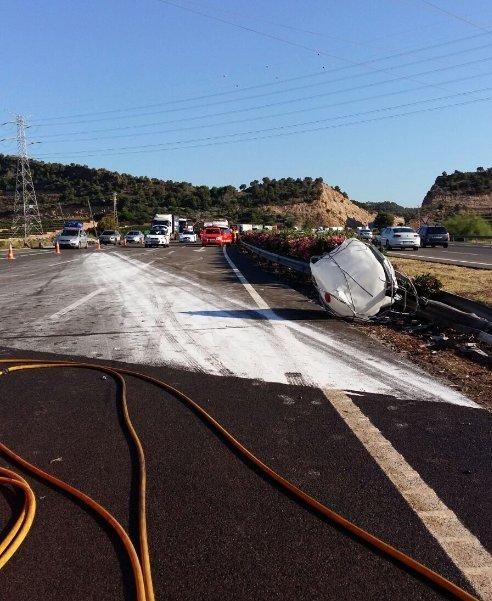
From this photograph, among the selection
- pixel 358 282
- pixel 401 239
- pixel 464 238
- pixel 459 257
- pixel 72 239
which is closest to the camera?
pixel 358 282

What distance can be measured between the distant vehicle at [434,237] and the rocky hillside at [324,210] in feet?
237

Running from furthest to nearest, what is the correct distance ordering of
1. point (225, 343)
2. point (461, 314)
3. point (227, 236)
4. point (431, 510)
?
point (227, 236) → point (461, 314) → point (225, 343) → point (431, 510)

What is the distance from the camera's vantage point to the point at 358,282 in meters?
10.8

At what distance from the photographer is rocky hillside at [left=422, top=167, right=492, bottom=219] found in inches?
4274

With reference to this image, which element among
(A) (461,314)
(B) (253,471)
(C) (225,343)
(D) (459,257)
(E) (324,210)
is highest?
(A) (461,314)

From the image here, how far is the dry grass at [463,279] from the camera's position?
13994 millimetres

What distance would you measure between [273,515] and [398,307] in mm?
8442

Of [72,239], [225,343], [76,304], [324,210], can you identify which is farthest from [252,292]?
[324,210]

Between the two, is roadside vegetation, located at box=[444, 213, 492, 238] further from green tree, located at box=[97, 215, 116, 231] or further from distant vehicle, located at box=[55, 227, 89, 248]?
green tree, located at box=[97, 215, 116, 231]

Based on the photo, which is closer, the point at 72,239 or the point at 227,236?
the point at 72,239

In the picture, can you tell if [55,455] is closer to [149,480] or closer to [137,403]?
[149,480]

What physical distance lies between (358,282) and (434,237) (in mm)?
34033

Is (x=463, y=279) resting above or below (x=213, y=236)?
above

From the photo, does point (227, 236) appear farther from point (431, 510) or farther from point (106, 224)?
point (431, 510)
